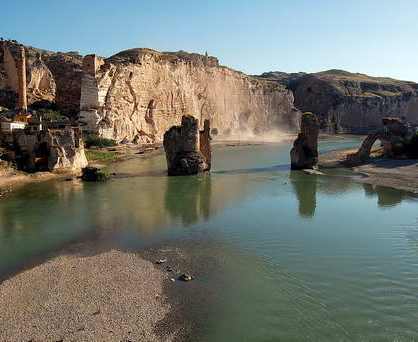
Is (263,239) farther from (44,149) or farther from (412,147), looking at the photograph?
(412,147)

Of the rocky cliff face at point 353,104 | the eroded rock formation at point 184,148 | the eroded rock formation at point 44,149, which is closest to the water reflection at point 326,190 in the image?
the eroded rock formation at point 184,148

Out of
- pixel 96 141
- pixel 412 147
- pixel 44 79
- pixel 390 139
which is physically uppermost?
pixel 44 79

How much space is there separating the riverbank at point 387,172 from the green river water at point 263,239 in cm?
204

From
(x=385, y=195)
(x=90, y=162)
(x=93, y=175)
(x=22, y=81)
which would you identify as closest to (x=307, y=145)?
(x=385, y=195)

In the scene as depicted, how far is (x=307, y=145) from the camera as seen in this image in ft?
155

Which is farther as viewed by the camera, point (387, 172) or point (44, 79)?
point (44, 79)

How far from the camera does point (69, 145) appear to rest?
42.6m

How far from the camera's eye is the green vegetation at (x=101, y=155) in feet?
173

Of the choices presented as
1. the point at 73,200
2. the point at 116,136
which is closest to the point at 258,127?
the point at 116,136

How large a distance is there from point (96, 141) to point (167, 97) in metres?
26.8

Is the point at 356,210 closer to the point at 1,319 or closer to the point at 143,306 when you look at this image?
the point at 143,306

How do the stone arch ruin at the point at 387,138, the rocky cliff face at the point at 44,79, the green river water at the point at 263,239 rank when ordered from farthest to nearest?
the rocky cliff face at the point at 44,79 < the stone arch ruin at the point at 387,138 < the green river water at the point at 263,239

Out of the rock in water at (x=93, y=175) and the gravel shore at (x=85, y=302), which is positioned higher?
the rock in water at (x=93, y=175)

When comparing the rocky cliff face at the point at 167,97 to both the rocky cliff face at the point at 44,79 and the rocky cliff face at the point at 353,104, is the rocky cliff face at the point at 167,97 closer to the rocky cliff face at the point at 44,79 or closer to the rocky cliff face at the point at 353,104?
the rocky cliff face at the point at 44,79
